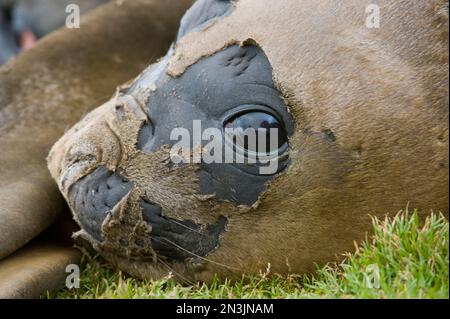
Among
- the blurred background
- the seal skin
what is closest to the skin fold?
the seal skin

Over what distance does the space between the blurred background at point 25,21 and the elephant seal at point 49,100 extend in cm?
101

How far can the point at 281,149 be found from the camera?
10.0 feet

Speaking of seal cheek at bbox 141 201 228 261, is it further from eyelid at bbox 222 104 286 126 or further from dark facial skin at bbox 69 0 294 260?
eyelid at bbox 222 104 286 126

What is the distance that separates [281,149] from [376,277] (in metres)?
0.59

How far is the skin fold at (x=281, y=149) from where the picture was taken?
2914 millimetres

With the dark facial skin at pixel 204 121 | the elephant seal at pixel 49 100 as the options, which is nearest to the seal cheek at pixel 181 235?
the dark facial skin at pixel 204 121

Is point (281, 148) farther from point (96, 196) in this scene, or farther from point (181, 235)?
point (96, 196)

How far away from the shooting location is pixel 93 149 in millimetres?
3465

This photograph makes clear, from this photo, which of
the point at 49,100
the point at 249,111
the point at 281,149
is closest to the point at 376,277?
the point at 281,149

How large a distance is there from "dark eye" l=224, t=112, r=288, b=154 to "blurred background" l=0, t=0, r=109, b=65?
3237 mm

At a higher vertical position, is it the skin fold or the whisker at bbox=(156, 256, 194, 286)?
the skin fold

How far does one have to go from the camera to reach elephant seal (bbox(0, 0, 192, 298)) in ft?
12.3
